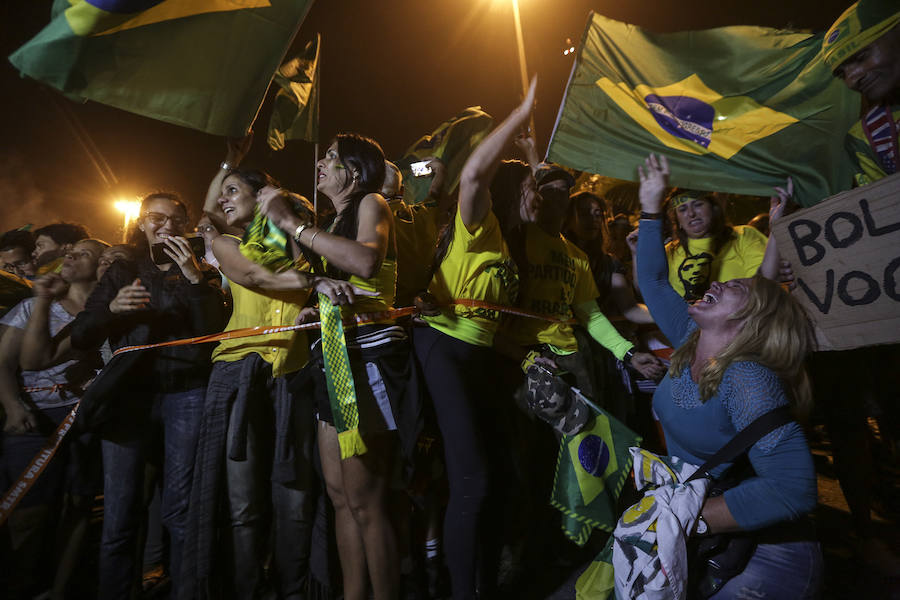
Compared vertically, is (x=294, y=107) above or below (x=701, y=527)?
above

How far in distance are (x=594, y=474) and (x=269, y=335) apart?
2.20 meters

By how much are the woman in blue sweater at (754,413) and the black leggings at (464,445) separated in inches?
36.9

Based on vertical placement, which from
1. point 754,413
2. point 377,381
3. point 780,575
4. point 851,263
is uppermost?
point 851,263

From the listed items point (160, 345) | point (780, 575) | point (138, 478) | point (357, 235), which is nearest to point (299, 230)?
point (357, 235)

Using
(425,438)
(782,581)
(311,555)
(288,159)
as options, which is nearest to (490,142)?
(425,438)

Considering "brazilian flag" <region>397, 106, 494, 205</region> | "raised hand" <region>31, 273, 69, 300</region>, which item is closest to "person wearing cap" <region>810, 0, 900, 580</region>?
"brazilian flag" <region>397, 106, 494, 205</region>

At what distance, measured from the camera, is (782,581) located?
1801mm

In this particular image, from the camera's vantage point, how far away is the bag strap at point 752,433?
5.64 ft

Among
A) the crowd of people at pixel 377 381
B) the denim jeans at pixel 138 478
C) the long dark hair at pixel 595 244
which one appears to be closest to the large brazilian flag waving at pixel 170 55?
the crowd of people at pixel 377 381

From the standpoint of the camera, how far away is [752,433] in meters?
1.73

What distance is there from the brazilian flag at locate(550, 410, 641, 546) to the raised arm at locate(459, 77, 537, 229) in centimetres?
146

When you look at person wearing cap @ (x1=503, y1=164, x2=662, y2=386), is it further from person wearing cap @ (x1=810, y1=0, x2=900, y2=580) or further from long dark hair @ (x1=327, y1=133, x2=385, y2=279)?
person wearing cap @ (x1=810, y1=0, x2=900, y2=580)

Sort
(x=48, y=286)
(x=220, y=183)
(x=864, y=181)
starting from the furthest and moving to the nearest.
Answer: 1. (x=220, y=183)
2. (x=48, y=286)
3. (x=864, y=181)

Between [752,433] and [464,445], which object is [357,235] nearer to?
[464,445]
